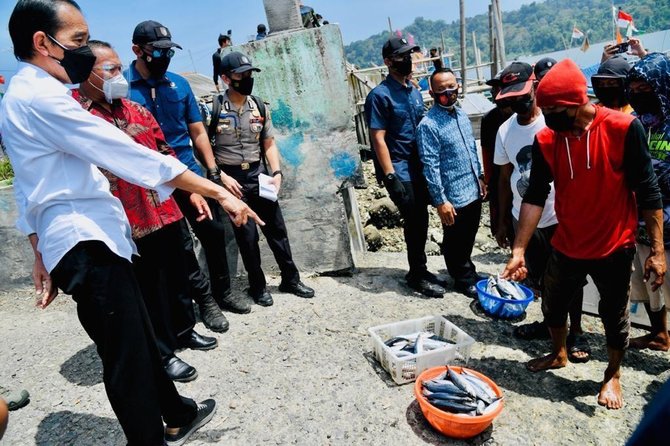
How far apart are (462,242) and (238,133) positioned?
8.71ft

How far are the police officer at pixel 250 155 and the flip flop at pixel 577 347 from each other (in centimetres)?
249

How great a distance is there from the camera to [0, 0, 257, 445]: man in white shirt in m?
1.88

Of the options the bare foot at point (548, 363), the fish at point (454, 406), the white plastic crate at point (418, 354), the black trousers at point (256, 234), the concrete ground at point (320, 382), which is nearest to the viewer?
the fish at point (454, 406)

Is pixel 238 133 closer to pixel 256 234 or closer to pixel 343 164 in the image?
pixel 256 234

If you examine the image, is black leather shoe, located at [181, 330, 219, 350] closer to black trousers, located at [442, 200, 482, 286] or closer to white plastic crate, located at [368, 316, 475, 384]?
white plastic crate, located at [368, 316, 475, 384]

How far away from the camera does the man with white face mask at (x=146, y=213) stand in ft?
9.46

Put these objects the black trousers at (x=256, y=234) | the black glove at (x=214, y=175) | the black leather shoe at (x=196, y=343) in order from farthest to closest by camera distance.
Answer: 1. the black trousers at (x=256, y=234)
2. the black glove at (x=214, y=175)
3. the black leather shoe at (x=196, y=343)

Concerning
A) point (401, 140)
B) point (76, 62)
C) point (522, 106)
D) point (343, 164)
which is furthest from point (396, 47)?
point (76, 62)

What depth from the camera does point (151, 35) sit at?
3.69m

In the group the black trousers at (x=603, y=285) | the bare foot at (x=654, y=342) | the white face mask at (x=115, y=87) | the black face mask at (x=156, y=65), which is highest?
the black face mask at (x=156, y=65)

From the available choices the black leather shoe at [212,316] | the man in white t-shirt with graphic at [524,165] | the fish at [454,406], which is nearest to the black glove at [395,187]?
the man in white t-shirt with graphic at [524,165]

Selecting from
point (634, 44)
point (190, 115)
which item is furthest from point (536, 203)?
point (634, 44)

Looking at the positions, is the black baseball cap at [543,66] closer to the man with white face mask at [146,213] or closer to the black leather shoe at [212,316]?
the man with white face mask at [146,213]

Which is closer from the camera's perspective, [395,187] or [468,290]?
[395,187]
